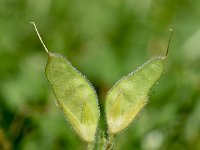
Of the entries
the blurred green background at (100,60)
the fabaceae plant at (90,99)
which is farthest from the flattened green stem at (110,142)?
the blurred green background at (100,60)

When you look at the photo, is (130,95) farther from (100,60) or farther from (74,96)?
(100,60)

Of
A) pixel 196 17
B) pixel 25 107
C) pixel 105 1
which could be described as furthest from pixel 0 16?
pixel 196 17

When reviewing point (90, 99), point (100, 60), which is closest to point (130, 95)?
point (90, 99)

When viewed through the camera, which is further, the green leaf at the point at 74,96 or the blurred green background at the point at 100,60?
the blurred green background at the point at 100,60

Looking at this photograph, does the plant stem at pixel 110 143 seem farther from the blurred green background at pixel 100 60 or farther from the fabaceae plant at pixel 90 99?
the blurred green background at pixel 100 60

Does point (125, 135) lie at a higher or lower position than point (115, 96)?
lower

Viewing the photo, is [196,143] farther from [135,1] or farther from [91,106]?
[135,1]
